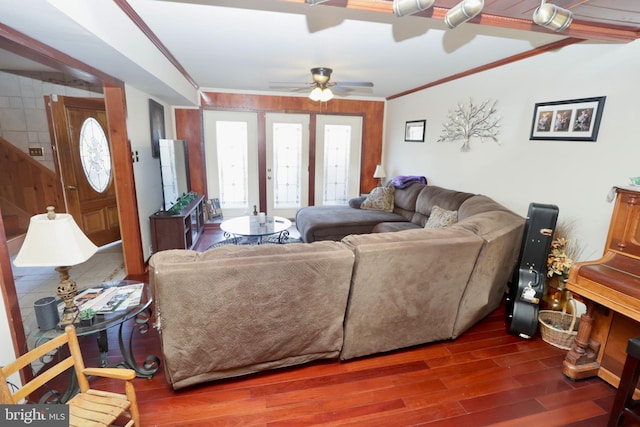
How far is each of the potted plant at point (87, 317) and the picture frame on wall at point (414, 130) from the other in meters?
4.44

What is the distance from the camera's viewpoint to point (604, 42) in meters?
2.23

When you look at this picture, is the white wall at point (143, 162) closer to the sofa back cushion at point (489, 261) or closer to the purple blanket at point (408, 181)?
the sofa back cushion at point (489, 261)

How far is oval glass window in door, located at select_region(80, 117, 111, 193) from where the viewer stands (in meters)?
3.92

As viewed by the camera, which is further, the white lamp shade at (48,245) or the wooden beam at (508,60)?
the wooden beam at (508,60)

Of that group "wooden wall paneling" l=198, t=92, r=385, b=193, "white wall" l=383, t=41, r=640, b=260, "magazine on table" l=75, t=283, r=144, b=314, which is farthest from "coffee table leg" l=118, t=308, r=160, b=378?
"wooden wall paneling" l=198, t=92, r=385, b=193

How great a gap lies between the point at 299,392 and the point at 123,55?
2.53m

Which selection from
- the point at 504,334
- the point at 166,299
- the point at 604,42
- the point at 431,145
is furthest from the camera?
the point at 431,145

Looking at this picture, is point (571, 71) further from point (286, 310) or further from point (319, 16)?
point (286, 310)

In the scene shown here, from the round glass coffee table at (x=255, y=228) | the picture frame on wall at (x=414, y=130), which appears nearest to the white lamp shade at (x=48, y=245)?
the round glass coffee table at (x=255, y=228)

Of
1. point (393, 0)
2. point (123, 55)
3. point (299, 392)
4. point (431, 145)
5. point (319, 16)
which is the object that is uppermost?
point (319, 16)

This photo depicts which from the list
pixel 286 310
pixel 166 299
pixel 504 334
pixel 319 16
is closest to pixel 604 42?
pixel 319 16

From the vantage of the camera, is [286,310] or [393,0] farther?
[286,310]

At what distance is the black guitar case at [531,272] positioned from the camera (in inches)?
90.8

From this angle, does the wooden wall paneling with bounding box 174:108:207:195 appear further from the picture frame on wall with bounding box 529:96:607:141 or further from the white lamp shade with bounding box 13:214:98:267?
the picture frame on wall with bounding box 529:96:607:141
